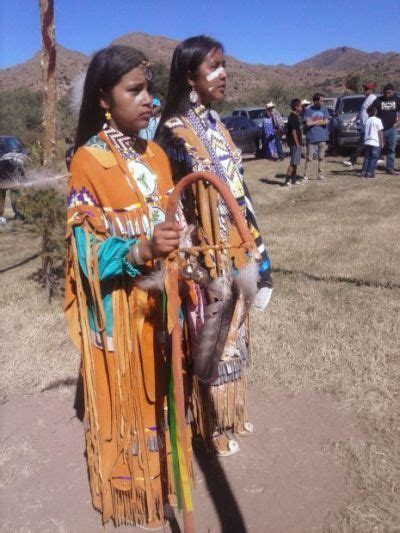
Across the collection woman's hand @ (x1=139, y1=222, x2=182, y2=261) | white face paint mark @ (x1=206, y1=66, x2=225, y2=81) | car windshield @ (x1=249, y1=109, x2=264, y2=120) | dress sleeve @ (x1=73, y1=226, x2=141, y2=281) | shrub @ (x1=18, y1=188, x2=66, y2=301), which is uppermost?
white face paint mark @ (x1=206, y1=66, x2=225, y2=81)

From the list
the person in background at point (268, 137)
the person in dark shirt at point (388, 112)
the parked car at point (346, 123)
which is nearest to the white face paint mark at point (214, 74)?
the person in dark shirt at point (388, 112)

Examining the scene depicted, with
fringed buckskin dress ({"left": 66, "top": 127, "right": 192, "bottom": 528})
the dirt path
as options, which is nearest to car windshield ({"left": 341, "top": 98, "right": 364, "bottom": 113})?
the dirt path

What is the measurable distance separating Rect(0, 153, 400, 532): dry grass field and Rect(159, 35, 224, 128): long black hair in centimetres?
193

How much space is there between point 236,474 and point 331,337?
1.75 meters

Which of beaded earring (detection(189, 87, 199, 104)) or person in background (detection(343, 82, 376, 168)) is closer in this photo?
beaded earring (detection(189, 87, 199, 104))

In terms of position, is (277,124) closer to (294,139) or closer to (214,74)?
(294,139)

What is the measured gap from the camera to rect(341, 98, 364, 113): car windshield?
51.0 feet

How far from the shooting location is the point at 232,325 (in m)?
1.78

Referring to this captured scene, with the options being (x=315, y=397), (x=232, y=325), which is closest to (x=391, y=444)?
(x=315, y=397)

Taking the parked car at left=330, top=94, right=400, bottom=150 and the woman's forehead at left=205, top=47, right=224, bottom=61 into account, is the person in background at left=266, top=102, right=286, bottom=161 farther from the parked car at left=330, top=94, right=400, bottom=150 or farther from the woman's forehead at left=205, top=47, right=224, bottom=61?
the woman's forehead at left=205, top=47, right=224, bottom=61

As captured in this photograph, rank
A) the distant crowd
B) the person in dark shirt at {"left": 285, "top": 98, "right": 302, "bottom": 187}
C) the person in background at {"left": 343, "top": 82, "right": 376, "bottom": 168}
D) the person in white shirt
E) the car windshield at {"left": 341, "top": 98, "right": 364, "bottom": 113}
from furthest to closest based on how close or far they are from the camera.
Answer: the car windshield at {"left": 341, "top": 98, "right": 364, "bottom": 113}
the person in background at {"left": 343, "top": 82, "right": 376, "bottom": 168}
the person in dark shirt at {"left": 285, "top": 98, "right": 302, "bottom": 187}
the distant crowd
the person in white shirt

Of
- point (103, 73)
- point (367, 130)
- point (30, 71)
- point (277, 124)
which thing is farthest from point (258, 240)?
point (30, 71)

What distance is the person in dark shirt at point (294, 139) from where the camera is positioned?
11375mm

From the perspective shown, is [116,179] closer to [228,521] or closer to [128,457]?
[128,457]
